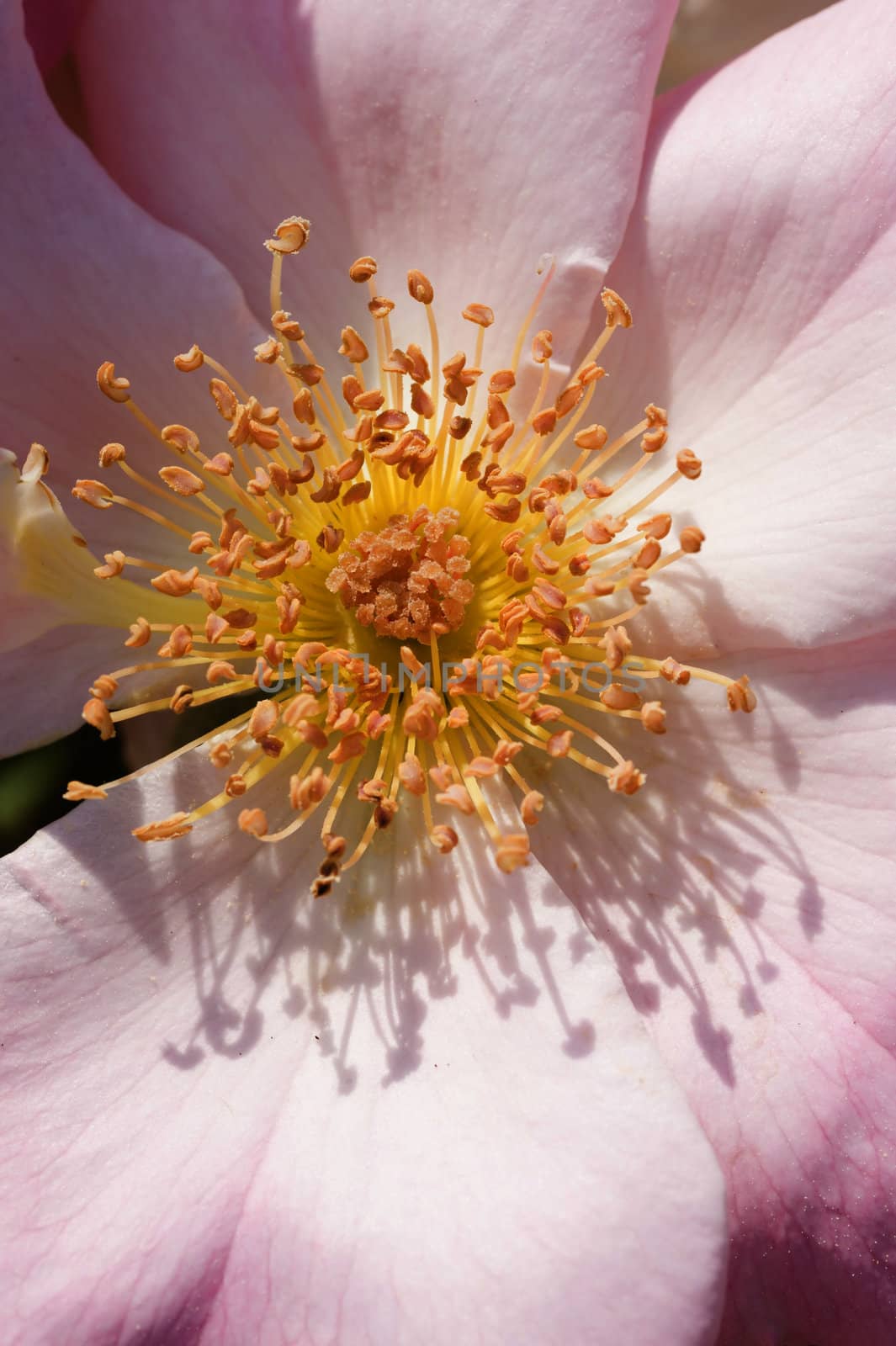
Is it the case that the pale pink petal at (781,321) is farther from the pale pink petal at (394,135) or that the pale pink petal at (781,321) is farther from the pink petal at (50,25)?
the pink petal at (50,25)

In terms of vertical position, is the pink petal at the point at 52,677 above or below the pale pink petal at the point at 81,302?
below

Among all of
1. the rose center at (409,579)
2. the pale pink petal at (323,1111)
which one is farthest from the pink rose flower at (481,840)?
the rose center at (409,579)

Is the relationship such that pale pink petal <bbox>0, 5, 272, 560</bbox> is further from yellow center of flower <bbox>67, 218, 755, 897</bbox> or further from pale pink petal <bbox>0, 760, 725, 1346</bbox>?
pale pink petal <bbox>0, 760, 725, 1346</bbox>

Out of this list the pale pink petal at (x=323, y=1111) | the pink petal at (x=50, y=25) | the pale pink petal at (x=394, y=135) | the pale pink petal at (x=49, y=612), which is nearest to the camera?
the pale pink petal at (x=323, y=1111)

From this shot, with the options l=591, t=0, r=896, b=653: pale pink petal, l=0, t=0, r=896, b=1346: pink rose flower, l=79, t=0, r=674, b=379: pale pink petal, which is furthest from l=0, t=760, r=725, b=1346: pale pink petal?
l=79, t=0, r=674, b=379: pale pink petal

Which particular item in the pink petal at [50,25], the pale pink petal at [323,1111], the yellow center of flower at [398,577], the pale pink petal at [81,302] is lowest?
the pale pink petal at [323,1111]

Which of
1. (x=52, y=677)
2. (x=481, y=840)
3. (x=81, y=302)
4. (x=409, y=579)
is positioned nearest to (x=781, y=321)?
(x=409, y=579)
